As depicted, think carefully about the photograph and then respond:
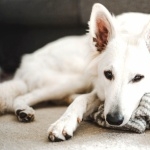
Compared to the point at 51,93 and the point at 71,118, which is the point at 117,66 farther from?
the point at 51,93

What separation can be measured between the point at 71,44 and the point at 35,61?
0.98 feet

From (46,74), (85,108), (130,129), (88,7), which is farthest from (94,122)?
(88,7)

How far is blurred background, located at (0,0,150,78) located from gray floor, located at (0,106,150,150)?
1.20 m

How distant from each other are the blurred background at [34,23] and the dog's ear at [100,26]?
2.34ft

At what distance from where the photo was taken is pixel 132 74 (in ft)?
5.80

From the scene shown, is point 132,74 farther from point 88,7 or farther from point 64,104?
point 88,7

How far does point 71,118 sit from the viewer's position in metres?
1.76

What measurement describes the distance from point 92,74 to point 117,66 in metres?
0.38

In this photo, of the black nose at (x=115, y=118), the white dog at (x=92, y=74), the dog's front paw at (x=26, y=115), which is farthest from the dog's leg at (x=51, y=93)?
the black nose at (x=115, y=118)

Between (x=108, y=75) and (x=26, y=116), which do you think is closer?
(x=108, y=75)

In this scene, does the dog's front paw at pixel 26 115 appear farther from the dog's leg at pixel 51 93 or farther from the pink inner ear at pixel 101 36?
the pink inner ear at pixel 101 36

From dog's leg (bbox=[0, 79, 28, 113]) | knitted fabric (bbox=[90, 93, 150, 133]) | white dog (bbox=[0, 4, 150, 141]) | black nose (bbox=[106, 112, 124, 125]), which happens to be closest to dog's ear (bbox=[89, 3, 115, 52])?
white dog (bbox=[0, 4, 150, 141])

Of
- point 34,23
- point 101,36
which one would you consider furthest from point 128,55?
point 34,23

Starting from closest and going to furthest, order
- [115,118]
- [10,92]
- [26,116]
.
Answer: [115,118] < [26,116] < [10,92]
